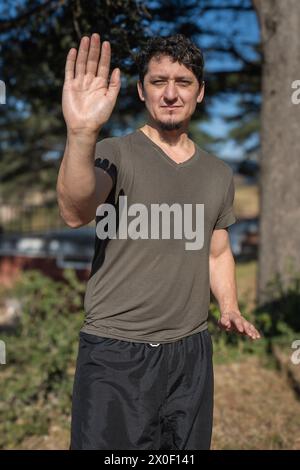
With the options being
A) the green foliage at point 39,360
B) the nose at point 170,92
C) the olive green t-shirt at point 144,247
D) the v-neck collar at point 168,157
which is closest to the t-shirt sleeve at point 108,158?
the olive green t-shirt at point 144,247

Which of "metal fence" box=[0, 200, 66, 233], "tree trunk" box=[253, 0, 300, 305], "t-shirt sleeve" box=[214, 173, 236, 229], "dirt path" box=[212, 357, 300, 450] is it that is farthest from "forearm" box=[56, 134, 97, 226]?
"metal fence" box=[0, 200, 66, 233]

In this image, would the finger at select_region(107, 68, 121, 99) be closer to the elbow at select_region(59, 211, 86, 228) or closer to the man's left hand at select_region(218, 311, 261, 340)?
the elbow at select_region(59, 211, 86, 228)

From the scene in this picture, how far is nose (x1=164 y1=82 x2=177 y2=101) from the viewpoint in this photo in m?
2.31

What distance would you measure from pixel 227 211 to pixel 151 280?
0.54 meters

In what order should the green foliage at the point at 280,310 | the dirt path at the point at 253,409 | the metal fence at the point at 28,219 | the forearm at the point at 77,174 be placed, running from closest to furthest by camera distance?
the forearm at the point at 77,174 → the dirt path at the point at 253,409 → the green foliage at the point at 280,310 → the metal fence at the point at 28,219

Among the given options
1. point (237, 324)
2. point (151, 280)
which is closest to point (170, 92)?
point (151, 280)

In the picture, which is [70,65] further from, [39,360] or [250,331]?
[39,360]

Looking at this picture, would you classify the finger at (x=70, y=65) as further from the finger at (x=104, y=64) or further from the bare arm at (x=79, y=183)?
the bare arm at (x=79, y=183)

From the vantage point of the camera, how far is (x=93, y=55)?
2.06 metres

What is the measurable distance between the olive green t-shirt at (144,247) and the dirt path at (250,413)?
2218 millimetres

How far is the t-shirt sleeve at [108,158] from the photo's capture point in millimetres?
2184
